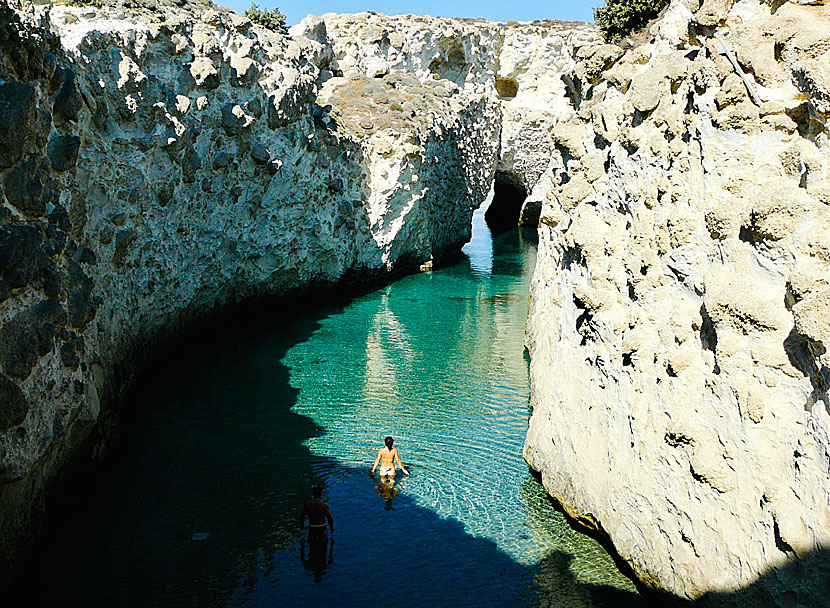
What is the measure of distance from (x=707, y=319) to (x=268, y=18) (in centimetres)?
3710

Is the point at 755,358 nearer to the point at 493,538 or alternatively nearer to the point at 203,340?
the point at 493,538

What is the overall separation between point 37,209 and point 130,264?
750 cm

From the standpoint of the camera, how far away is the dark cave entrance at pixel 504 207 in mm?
59944

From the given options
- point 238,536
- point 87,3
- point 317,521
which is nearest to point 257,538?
point 238,536

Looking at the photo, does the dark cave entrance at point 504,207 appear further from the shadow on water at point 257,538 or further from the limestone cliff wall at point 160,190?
the shadow on water at point 257,538

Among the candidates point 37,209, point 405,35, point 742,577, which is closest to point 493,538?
point 742,577

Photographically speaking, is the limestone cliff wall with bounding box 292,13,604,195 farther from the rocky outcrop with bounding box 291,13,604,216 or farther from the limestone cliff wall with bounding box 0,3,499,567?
the limestone cliff wall with bounding box 0,3,499,567

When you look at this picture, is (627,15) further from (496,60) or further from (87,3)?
(496,60)

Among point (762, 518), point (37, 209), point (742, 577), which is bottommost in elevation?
point (742, 577)

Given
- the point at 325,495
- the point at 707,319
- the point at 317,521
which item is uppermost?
the point at 707,319

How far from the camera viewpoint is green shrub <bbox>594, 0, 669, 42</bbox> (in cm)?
1561

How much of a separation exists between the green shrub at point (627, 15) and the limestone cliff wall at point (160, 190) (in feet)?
35.1

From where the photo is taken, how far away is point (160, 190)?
18.3 metres

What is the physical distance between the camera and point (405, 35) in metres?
47.0
